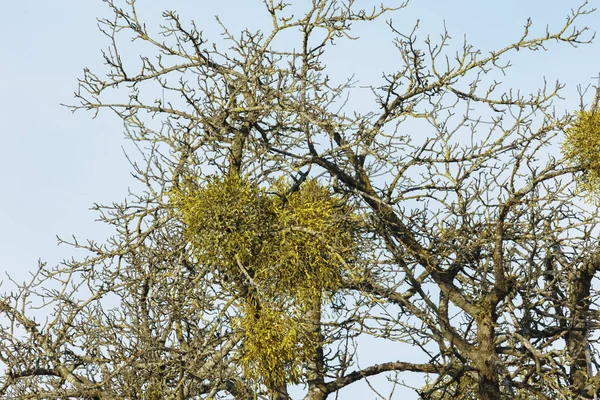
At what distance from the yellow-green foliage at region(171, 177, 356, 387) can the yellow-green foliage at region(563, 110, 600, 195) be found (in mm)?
1901

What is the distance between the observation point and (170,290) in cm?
656

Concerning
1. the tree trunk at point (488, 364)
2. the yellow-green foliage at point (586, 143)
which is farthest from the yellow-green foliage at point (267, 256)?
the yellow-green foliage at point (586, 143)

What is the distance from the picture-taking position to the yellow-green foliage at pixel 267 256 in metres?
5.38

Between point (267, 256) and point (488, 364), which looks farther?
point (488, 364)

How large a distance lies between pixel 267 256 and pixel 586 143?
98.1 inches

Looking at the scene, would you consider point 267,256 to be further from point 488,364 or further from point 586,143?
point 586,143

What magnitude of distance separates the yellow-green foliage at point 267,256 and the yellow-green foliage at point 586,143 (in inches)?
74.8

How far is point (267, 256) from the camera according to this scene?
563cm

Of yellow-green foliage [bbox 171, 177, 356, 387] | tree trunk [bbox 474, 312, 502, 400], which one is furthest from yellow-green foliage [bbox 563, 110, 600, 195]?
yellow-green foliage [bbox 171, 177, 356, 387]

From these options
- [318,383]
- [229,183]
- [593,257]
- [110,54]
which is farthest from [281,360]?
[593,257]

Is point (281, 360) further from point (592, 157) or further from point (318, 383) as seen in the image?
point (592, 157)

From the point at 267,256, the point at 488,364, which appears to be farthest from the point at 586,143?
the point at 267,256

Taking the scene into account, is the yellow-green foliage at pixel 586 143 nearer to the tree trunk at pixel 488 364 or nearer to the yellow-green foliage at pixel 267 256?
the tree trunk at pixel 488 364

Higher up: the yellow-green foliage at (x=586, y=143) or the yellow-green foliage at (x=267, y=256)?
the yellow-green foliage at (x=586, y=143)
